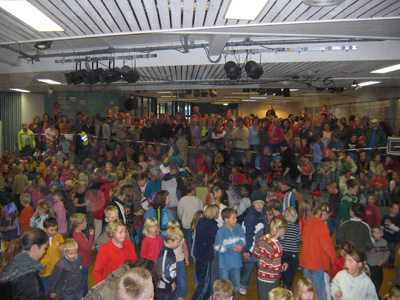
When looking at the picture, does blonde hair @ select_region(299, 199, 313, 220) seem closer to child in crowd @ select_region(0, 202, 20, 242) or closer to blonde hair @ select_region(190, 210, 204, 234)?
blonde hair @ select_region(190, 210, 204, 234)

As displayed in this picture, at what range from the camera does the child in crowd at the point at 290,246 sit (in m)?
4.74

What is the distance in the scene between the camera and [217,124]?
1147 centimetres

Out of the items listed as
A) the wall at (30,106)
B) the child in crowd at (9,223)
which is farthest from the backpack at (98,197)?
the wall at (30,106)

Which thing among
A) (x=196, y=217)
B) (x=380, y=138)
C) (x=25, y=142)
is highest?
(x=380, y=138)

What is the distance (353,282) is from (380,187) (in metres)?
5.50

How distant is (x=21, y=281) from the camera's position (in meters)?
2.97

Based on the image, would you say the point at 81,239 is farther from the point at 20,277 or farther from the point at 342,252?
the point at 342,252

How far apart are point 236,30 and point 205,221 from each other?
8.70ft

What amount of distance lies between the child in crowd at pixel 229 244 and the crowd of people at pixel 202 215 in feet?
0.05

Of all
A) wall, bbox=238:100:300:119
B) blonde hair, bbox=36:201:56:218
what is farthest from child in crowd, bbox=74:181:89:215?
wall, bbox=238:100:300:119

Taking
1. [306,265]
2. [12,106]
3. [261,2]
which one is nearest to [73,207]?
[306,265]

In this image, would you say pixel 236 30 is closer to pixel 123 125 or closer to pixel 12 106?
pixel 123 125

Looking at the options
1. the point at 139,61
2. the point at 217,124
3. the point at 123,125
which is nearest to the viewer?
the point at 139,61

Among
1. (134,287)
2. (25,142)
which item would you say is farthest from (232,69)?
(25,142)
